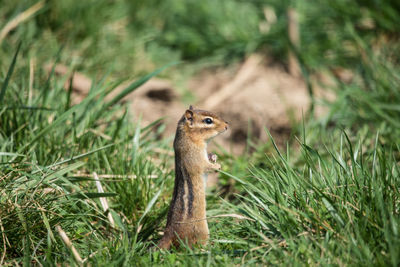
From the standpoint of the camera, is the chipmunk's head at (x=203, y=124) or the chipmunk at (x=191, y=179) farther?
the chipmunk's head at (x=203, y=124)

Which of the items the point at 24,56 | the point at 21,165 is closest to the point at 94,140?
the point at 21,165

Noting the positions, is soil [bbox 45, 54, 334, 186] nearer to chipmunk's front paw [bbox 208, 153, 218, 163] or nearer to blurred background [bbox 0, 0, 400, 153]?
blurred background [bbox 0, 0, 400, 153]

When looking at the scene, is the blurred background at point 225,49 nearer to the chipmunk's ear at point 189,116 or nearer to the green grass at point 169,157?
the green grass at point 169,157

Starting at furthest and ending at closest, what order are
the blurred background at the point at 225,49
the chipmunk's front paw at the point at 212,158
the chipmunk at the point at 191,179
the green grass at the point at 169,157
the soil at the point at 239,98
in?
the soil at the point at 239,98
the blurred background at the point at 225,49
the chipmunk's front paw at the point at 212,158
the chipmunk at the point at 191,179
the green grass at the point at 169,157

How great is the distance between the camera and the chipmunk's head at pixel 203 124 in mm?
3447

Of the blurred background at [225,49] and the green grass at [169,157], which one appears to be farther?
the blurred background at [225,49]

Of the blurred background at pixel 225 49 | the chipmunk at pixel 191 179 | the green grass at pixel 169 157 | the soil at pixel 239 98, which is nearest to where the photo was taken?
the green grass at pixel 169 157

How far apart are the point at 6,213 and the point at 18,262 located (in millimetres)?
324

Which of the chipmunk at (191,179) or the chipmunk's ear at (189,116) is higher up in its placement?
the chipmunk's ear at (189,116)

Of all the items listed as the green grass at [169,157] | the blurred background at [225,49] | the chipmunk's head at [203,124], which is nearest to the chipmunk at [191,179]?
the chipmunk's head at [203,124]

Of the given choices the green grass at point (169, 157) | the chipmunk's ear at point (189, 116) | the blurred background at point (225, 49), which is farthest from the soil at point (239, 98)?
the chipmunk's ear at point (189, 116)

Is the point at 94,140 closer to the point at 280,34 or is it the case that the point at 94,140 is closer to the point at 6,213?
the point at 6,213

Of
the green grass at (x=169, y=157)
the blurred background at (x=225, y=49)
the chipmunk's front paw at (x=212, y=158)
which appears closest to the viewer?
the green grass at (x=169, y=157)

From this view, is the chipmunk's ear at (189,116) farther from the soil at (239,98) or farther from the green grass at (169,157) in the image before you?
the soil at (239,98)
